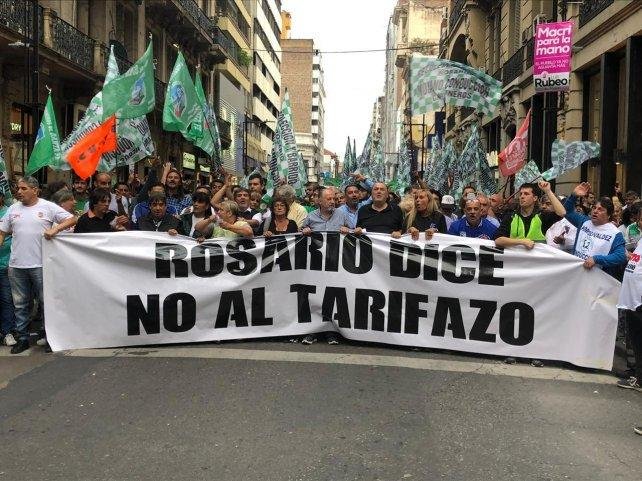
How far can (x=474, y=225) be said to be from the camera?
7.59m

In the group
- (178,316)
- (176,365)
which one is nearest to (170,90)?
(178,316)

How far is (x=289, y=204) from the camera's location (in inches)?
310

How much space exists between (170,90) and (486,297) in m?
6.45

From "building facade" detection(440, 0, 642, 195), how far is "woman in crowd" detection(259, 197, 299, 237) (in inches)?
273

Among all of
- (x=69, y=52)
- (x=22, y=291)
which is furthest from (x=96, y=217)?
(x=69, y=52)

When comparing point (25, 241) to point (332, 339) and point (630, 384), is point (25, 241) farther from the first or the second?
point (630, 384)

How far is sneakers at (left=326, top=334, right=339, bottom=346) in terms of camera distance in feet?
23.9

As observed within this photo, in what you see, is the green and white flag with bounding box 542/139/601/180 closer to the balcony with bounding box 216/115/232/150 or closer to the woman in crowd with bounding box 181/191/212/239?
the woman in crowd with bounding box 181/191/212/239

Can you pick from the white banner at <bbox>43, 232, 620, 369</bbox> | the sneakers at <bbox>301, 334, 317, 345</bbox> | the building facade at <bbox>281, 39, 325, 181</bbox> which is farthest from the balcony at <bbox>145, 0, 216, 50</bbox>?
the building facade at <bbox>281, 39, 325, 181</bbox>

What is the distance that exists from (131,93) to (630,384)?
24.9ft

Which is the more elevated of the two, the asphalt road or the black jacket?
the black jacket

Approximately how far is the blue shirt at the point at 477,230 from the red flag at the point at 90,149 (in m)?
5.02

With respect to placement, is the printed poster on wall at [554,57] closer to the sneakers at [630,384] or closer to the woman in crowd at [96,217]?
the sneakers at [630,384]

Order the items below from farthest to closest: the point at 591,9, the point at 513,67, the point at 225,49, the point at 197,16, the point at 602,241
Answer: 1. the point at 225,49
2. the point at 197,16
3. the point at 513,67
4. the point at 591,9
5. the point at 602,241
